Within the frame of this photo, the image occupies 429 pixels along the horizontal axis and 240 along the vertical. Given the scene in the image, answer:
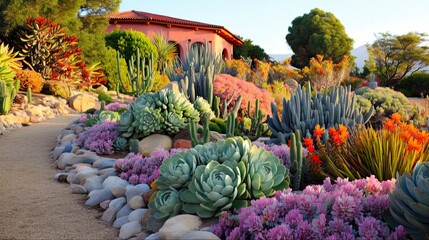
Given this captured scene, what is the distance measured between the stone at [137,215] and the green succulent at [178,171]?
15.4 inches

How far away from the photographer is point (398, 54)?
36.2 metres

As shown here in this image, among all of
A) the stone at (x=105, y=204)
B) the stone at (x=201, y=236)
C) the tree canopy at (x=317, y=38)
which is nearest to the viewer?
the stone at (x=201, y=236)

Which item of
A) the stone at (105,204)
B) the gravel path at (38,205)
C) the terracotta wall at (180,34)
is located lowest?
the gravel path at (38,205)

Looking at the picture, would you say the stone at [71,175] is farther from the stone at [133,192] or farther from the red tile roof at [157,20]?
the red tile roof at [157,20]

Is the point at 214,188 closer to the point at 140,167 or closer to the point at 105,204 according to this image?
the point at 105,204

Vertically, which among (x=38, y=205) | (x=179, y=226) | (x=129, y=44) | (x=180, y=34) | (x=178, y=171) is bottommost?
(x=38, y=205)

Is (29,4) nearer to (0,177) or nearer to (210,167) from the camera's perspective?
(0,177)

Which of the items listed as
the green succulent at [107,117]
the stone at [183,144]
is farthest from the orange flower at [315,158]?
the green succulent at [107,117]

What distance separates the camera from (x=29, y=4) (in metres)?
17.3

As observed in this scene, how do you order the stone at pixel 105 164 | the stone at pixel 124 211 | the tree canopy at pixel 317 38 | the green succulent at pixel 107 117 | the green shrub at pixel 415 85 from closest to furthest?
1. the stone at pixel 124 211
2. the stone at pixel 105 164
3. the green succulent at pixel 107 117
4. the green shrub at pixel 415 85
5. the tree canopy at pixel 317 38

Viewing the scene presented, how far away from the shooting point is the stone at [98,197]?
16.4 ft

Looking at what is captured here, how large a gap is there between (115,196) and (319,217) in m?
2.68

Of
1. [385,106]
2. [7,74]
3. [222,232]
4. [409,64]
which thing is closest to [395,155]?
[222,232]

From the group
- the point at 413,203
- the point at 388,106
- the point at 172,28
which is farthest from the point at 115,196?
the point at 172,28
